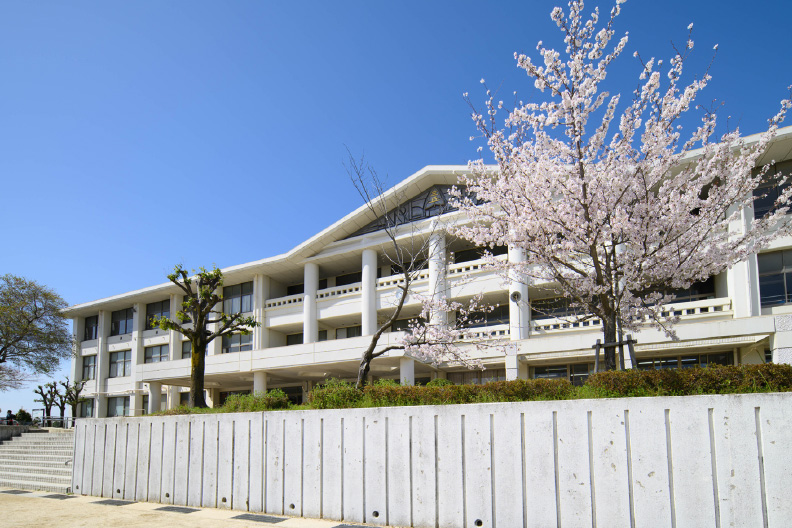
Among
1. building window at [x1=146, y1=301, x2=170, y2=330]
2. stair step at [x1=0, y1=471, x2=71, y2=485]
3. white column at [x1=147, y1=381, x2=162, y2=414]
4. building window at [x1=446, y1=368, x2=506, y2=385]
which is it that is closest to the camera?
stair step at [x1=0, y1=471, x2=71, y2=485]

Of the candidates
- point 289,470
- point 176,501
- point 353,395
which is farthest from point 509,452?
point 176,501

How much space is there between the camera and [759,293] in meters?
21.5

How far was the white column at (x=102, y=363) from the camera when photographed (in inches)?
1594

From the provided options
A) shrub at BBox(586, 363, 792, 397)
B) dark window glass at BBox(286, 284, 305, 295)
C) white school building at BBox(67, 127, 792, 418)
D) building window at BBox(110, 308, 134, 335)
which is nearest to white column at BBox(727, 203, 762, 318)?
white school building at BBox(67, 127, 792, 418)

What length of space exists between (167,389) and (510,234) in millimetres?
31842

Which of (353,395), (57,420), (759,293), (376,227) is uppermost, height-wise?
(376,227)

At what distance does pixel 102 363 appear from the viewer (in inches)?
1610

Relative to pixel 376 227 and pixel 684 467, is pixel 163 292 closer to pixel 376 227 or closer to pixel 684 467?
pixel 376 227

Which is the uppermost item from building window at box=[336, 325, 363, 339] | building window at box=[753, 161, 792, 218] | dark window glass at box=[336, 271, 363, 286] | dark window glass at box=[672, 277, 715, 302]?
building window at box=[753, 161, 792, 218]

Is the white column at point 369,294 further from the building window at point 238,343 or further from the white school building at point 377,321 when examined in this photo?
the building window at point 238,343

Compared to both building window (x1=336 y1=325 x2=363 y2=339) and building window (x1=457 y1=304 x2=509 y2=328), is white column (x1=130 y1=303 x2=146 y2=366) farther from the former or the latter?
building window (x1=457 y1=304 x2=509 y2=328)

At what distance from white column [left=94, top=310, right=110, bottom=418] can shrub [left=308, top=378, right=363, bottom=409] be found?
33.0m

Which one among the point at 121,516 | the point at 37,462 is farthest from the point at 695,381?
the point at 37,462

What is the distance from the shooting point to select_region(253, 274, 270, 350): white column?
34.0m
